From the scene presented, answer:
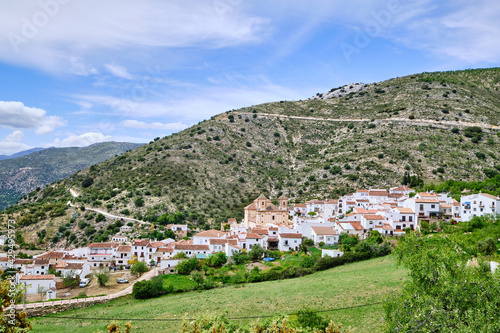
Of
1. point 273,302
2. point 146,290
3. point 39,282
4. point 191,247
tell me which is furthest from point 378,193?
point 39,282

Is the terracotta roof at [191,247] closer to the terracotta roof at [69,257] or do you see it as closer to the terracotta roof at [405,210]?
the terracotta roof at [69,257]

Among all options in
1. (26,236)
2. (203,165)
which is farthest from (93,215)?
(203,165)

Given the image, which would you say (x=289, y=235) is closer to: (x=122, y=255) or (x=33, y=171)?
(x=122, y=255)

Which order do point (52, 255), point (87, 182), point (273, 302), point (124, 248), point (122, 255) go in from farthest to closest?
point (87, 182) → point (124, 248) → point (122, 255) → point (52, 255) → point (273, 302)

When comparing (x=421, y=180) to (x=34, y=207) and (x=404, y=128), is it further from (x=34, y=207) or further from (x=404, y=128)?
(x=34, y=207)

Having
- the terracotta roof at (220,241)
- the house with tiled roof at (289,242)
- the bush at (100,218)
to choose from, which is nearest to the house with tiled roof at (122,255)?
the terracotta roof at (220,241)

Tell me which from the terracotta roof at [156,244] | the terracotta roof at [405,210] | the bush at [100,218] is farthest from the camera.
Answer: the bush at [100,218]

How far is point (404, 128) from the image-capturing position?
88.0 meters

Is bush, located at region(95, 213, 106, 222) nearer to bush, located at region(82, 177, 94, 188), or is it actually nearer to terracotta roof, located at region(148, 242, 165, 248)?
terracotta roof, located at region(148, 242, 165, 248)

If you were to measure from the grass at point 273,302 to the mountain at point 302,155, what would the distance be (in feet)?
101

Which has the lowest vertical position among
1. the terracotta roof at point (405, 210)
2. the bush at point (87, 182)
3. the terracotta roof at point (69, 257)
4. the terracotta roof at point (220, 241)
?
the terracotta roof at point (69, 257)

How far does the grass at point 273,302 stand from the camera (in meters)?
21.0

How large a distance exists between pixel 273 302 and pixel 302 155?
241 ft

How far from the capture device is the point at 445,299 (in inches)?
496
